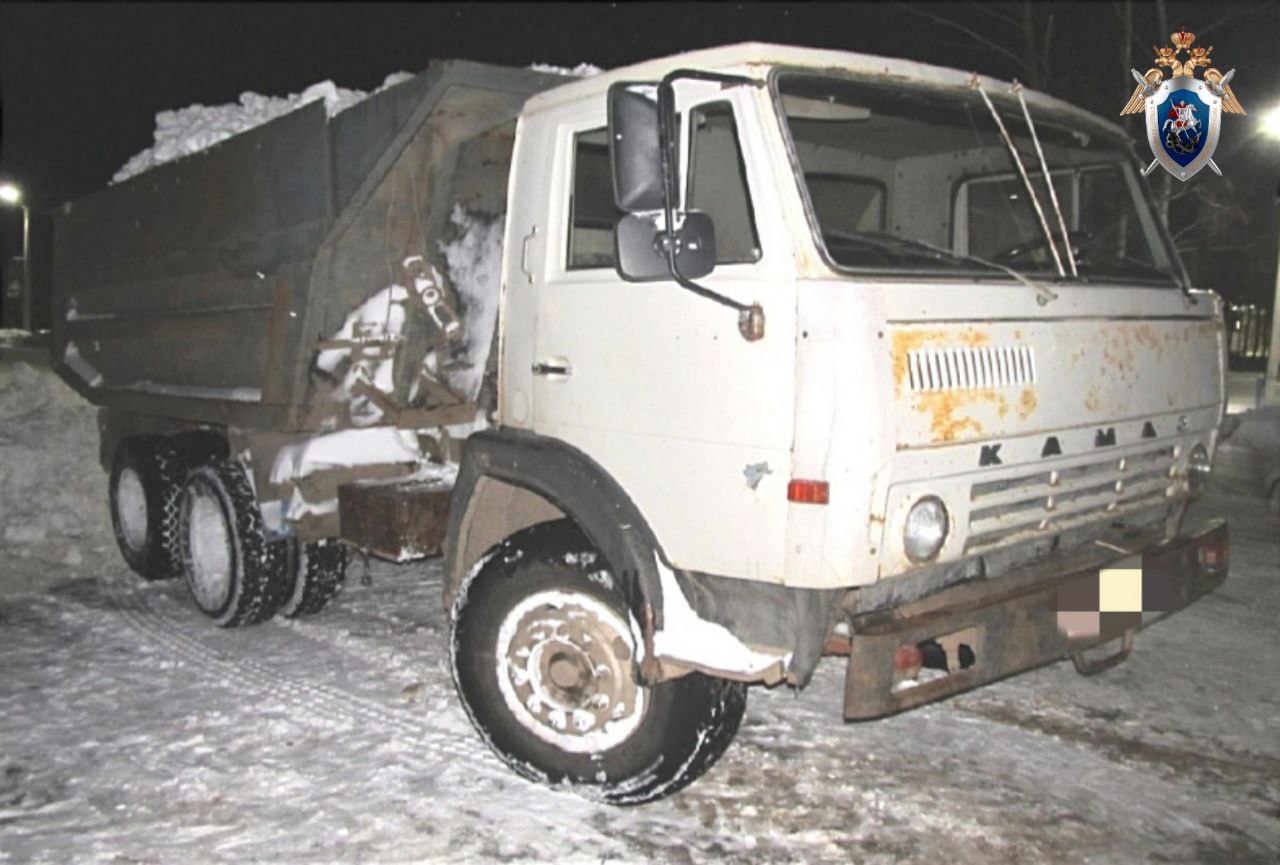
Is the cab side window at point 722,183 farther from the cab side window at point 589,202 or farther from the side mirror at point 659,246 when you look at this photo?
the cab side window at point 589,202

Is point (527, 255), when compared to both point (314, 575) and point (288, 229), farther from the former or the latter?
point (314, 575)

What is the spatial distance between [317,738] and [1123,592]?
3.28m

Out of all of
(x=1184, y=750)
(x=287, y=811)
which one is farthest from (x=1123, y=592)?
(x=287, y=811)

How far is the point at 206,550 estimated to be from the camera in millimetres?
6324

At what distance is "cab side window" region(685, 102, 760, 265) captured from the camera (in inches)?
139

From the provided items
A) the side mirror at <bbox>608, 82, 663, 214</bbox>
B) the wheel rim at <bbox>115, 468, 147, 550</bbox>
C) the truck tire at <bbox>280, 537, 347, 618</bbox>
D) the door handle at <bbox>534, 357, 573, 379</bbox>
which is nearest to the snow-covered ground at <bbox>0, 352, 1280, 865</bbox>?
the truck tire at <bbox>280, 537, 347, 618</bbox>

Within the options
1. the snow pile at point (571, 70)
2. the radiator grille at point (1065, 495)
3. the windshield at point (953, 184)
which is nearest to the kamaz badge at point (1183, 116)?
the windshield at point (953, 184)

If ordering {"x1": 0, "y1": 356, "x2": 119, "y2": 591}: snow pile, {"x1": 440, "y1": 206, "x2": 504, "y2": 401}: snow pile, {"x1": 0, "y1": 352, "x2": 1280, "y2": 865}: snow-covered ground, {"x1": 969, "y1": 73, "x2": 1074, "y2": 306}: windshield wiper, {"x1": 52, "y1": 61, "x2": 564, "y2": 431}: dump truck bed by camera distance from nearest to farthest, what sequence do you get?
1. {"x1": 0, "y1": 352, "x2": 1280, "y2": 865}: snow-covered ground
2. {"x1": 969, "y1": 73, "x2": 1074, "y2": 306}: windshield wiper
3. {"x1": 52, "y1": 61, "x2": 564, "y2": 431}: dump truck bed
4. {"x1": 440, "y1": 206, "x2": 504, "y2": 401}: snow pile
5. {"x1": 0, "y1": 356, "x2": 119, "y2": 591}: snow pile

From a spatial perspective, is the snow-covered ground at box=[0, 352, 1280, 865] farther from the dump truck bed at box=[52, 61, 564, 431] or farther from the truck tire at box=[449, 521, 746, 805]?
the dump truck bed at box=[52, 61, 564, 431]

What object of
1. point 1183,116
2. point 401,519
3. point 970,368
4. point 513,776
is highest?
point 1183,116

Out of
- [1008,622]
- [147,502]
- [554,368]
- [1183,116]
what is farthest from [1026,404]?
[1183,116]

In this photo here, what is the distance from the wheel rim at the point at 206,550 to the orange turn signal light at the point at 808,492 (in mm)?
3892

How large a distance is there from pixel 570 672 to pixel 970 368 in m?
1.76

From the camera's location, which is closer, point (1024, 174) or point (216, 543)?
point (1024, 174)
